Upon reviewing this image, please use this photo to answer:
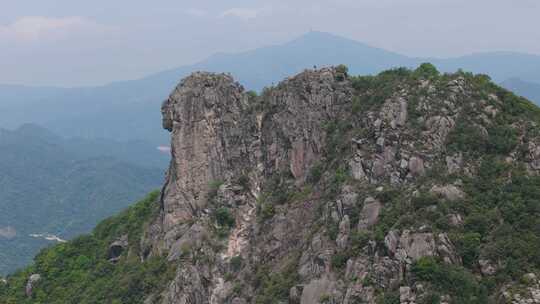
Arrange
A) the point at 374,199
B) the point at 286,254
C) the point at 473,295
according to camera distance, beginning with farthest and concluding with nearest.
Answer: the point at 286,254 < the point at 374,199 < the point at 473,295

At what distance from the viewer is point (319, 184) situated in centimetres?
4153

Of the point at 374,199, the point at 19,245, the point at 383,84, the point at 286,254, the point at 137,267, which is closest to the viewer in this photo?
the point at 374,199

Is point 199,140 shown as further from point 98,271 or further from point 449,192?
point 449,192

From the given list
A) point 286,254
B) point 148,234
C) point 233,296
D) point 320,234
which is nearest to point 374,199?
point 320,234

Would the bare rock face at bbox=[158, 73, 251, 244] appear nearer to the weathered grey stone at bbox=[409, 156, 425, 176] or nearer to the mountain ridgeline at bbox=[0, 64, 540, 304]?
the mountain ridgeline at bbox=[0, 64, 540, 304]

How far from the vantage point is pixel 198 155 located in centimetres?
4906

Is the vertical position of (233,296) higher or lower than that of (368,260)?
lower

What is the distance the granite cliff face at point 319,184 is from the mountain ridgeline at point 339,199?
0.31ft

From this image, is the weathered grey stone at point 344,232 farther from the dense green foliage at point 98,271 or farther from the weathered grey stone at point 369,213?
the dense green foliage at point 98,271

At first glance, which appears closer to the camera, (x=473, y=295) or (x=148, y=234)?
(x=473, y=295)

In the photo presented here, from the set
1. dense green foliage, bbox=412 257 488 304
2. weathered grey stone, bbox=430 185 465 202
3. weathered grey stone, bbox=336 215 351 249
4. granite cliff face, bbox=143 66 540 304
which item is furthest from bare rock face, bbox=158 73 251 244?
dense green foliage, bbox=412 257 488 304

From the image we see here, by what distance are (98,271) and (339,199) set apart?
25538mm

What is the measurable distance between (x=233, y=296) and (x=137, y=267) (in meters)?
11.2

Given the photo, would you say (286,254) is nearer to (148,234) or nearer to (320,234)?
(320,234)
